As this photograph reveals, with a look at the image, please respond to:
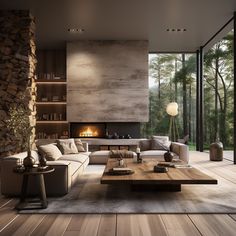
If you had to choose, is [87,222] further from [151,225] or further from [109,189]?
[109,189]

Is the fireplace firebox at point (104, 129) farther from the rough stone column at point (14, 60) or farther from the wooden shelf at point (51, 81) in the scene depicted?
the rough stone column at point (14, 60)

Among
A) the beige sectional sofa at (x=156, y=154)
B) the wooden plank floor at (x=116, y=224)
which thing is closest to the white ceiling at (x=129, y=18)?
the beige sectional sofa at (x=156, y=154)

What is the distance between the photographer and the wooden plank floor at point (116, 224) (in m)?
3.29

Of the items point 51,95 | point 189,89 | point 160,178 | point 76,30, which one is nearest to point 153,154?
point 160,178

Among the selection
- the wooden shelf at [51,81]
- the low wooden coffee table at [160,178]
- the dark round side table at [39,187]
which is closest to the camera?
the dark round side table at [39,187]

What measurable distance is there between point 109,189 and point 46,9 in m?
4.49

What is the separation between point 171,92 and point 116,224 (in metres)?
9.93

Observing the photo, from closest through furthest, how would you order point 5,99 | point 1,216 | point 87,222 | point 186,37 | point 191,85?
point 87,222 < point 1,216 < point 5,99 < point 186,37 < point 191,85

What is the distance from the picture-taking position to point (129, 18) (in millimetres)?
8344

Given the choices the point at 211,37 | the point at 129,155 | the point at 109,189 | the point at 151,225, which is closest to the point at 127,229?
the point at 151,225

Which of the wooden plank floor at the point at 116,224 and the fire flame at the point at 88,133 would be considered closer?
the wooden plank floor at the point at 116,224

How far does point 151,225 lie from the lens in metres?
3.50

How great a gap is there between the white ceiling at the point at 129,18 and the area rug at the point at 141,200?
3.94 metres

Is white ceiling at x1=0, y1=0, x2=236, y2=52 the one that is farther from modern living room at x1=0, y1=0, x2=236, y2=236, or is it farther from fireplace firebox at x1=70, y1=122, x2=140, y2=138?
fireplace firebox at x1=70, y1=122, x2=140, y2=138
